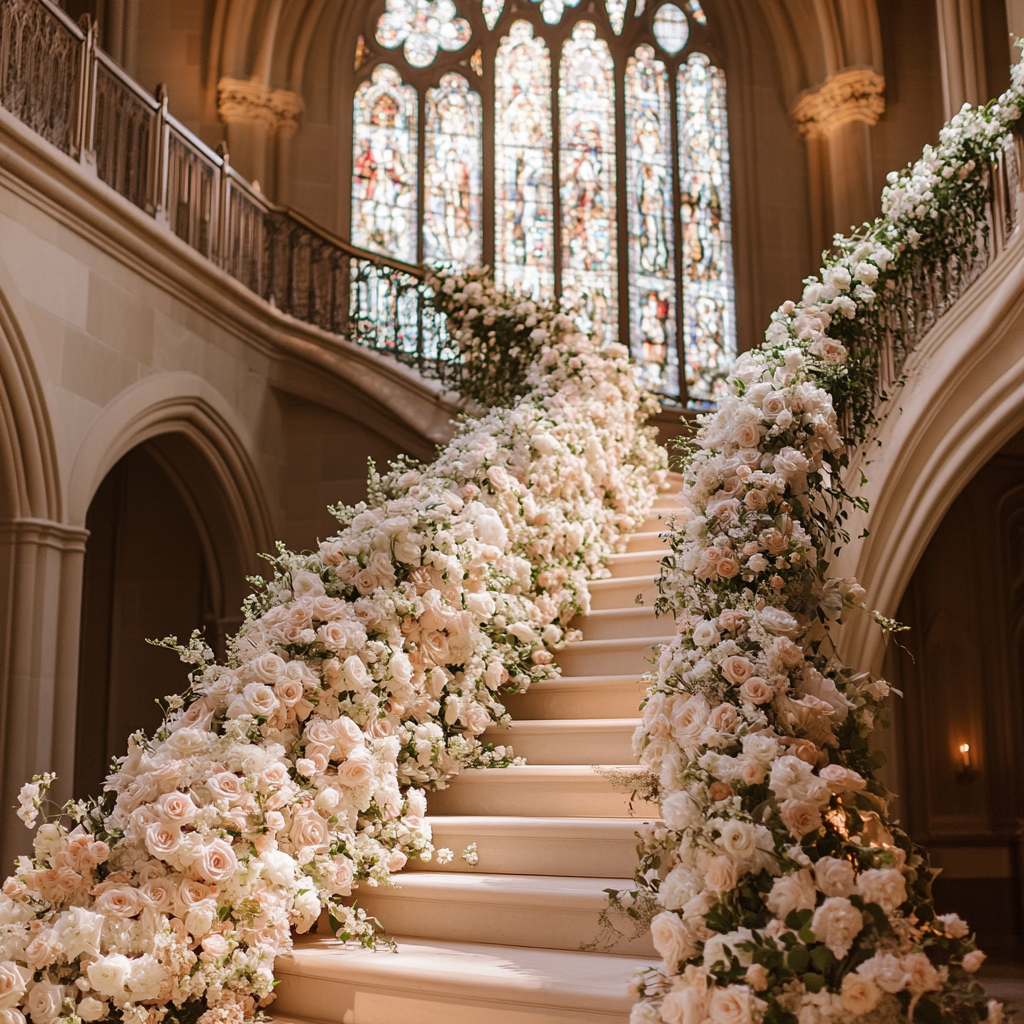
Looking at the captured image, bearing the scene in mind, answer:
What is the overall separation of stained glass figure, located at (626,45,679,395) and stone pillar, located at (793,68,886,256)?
1.51 metres

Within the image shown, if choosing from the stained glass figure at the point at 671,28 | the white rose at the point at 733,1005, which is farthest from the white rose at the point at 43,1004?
the stained glass figure at the point at 671,28

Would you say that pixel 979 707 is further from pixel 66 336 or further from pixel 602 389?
pixel 66 336

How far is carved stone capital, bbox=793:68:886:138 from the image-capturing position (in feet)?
38.6

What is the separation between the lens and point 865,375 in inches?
182

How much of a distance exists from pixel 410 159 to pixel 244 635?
9.10 m

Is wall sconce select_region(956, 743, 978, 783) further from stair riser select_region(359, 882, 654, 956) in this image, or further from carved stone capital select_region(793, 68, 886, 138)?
stair riser select_region(359, 882, 654, 956)

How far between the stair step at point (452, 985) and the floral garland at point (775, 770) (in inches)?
10.7

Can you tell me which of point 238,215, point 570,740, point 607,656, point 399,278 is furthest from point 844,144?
point 570,740

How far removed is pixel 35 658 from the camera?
6.12m

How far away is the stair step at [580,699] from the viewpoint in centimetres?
450

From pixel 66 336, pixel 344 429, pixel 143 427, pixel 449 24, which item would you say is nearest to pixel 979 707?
pixel 344 429

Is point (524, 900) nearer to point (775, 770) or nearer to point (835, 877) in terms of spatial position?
point (775, 770)

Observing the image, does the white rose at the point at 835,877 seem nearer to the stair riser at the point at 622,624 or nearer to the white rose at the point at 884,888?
the white rose at the point at 884,888

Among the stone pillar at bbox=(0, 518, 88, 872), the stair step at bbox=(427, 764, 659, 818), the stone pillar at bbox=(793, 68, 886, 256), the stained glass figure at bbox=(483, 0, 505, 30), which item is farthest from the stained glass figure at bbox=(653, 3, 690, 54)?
the stair step at bbox=(427, 764, 659, 818)
